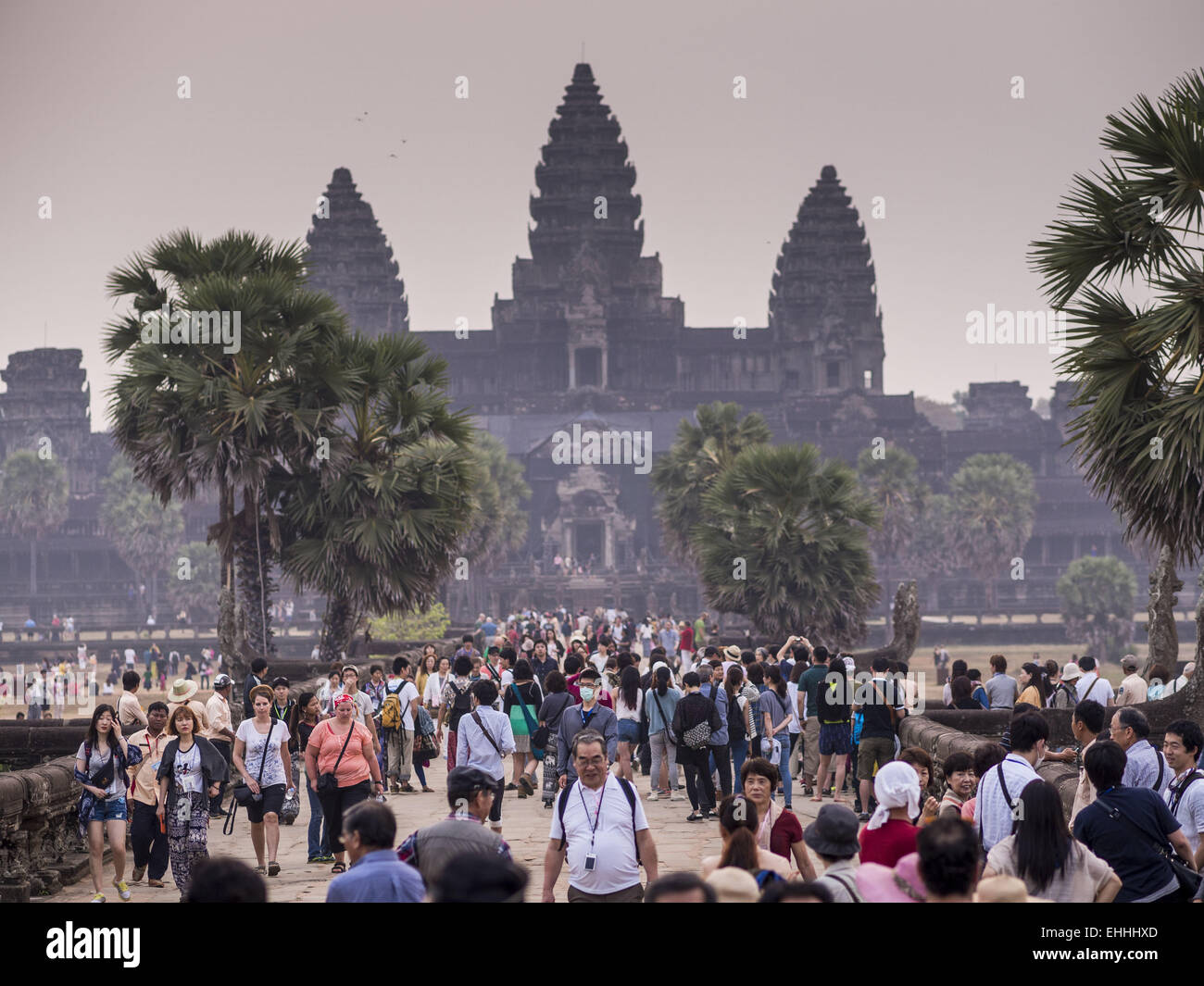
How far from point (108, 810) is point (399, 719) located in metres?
5.20

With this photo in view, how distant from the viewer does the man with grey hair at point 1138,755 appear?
7.86 metres

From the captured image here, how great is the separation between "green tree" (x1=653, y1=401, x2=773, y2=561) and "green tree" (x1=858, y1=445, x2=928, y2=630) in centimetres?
2497

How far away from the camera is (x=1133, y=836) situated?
6855mm

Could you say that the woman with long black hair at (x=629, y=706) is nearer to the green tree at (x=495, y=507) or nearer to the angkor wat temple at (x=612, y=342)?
the green tree at (x=495, y=507)

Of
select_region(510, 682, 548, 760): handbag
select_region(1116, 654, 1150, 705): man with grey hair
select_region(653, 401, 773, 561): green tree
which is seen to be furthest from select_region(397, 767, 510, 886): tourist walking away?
select_region(653, 401, 773, 561): green tree

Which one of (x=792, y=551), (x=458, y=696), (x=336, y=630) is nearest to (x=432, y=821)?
(x=458, y=696)

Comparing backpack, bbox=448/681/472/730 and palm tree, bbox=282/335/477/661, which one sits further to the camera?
palm tree, bbox=282/335/477/661

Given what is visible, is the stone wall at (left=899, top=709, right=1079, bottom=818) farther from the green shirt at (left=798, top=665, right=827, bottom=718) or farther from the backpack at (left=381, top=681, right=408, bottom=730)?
the backpack at (left=381, top=681, right=408, bottom=730)

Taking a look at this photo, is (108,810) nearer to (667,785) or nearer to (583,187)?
(667,785)

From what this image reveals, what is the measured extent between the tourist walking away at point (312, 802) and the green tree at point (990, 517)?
62044 mm

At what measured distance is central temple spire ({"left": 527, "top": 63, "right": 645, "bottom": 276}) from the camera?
97.7 meters

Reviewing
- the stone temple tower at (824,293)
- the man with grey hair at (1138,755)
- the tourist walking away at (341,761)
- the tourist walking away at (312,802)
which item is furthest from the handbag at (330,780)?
the stone temple tower at (824,293)
